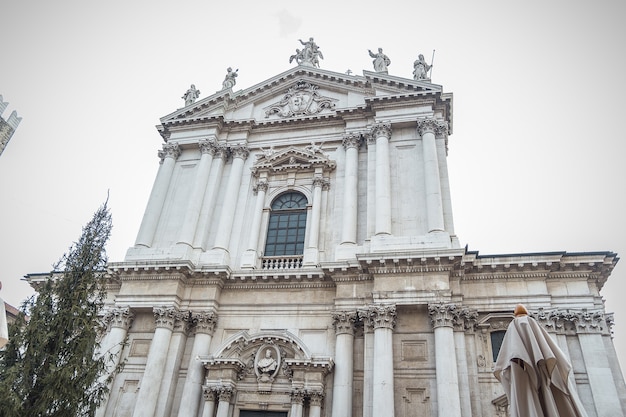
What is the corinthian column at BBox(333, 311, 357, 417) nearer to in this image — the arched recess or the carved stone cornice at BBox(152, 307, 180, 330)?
the arched recess

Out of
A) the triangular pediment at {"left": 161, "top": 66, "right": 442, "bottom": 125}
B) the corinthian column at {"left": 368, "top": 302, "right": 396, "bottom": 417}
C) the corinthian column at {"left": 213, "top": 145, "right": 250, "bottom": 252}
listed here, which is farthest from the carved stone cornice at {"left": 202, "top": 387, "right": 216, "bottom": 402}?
the triangular pediment at {"left": 161, "top": 66, "right": 442, "bottom": 125}

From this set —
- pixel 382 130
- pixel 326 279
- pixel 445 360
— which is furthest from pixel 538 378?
pixel 382 130

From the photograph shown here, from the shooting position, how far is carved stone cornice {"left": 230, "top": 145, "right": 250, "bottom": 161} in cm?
2095

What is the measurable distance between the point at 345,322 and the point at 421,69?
40.4ft

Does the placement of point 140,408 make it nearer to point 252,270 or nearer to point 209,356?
point 209,356

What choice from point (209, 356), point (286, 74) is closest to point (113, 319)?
point (209, 356)

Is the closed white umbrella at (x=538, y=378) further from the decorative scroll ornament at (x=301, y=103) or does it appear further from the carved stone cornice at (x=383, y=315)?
the decorative scroll ornament at (x=301, y=103)

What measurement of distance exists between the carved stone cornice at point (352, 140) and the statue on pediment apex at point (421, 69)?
401cm

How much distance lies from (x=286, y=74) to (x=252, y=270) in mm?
10526

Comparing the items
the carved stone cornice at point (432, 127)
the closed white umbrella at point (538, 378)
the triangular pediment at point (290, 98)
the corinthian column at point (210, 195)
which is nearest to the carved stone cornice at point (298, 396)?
the corinthian column at point (210, 195)

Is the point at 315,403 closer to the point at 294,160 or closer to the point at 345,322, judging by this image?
the point at 345,322

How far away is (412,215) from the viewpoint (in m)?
17.4

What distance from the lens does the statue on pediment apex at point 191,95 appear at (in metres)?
23.4

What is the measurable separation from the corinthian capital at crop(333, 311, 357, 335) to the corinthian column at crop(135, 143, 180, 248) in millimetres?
8906
